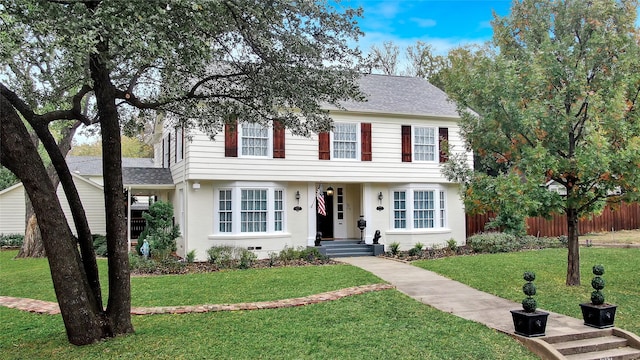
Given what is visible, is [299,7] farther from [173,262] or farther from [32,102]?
[173,262]

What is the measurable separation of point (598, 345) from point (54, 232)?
296 inches

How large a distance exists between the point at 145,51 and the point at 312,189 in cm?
1130

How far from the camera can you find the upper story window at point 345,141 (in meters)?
16.7

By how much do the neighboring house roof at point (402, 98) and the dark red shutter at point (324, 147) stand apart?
1299mm

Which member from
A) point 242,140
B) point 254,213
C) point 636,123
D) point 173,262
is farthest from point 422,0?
point 173,262

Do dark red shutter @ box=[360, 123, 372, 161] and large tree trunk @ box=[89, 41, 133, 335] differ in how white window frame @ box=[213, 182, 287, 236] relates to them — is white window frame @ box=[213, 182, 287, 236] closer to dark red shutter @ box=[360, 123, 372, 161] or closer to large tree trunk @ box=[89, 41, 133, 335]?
dark red shutter @ box=[360, 123, 372, 161]

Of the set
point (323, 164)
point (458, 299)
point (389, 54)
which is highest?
point (389, 54)

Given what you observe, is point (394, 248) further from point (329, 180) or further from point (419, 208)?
point (329, 180)

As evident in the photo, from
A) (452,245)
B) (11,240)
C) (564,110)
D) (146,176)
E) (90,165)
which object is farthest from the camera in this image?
(90,165)

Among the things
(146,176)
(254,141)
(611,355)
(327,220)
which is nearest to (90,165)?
(146,176)

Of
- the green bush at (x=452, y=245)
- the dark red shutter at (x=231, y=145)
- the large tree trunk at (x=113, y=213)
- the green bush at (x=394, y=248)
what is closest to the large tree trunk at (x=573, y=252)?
the green bush at (x=452, y=245)

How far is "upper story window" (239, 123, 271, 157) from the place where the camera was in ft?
51.1

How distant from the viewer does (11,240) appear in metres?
22.1

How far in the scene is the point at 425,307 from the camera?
8562 millimetres
